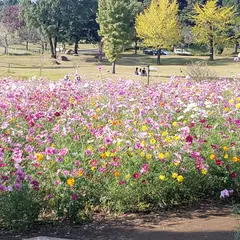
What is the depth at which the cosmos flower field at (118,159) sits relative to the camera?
4.03m

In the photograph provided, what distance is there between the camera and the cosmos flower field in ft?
13.2

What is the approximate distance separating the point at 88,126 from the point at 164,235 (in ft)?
6.40

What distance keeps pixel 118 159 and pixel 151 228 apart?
0.76 m

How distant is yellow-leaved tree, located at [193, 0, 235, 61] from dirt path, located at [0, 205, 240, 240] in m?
50.0

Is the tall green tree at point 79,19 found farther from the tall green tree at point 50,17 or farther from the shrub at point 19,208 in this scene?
the shrub at point 19,208

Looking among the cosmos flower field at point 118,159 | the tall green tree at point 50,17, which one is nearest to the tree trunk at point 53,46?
the tall green tree at point 50,17

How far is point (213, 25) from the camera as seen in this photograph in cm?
5278

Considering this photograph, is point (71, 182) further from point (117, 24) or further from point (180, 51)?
point (180, 51)

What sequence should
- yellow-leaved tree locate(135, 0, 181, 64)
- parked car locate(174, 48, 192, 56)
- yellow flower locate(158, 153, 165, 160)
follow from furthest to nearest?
parked car locate(174, 48, 192, 56) < yellow-leaved tree locate(135, 0, 181, 64) < yellow flower locate(158, 153, 165, 160)

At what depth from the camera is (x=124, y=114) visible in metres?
6.19

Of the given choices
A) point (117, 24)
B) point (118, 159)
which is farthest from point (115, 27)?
point (118, 159)

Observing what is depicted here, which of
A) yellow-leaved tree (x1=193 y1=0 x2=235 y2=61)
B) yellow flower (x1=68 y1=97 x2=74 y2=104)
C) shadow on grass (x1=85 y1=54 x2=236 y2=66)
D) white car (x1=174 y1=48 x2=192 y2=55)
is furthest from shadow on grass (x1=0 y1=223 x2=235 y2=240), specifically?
white car (x1=174 y1=48 x2=192 y2=55)

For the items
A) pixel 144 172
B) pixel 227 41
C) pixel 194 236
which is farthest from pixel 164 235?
pixel 227 41

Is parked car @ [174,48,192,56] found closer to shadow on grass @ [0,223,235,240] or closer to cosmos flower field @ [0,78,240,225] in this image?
cosmos flower field @ [0,78,240,225]
